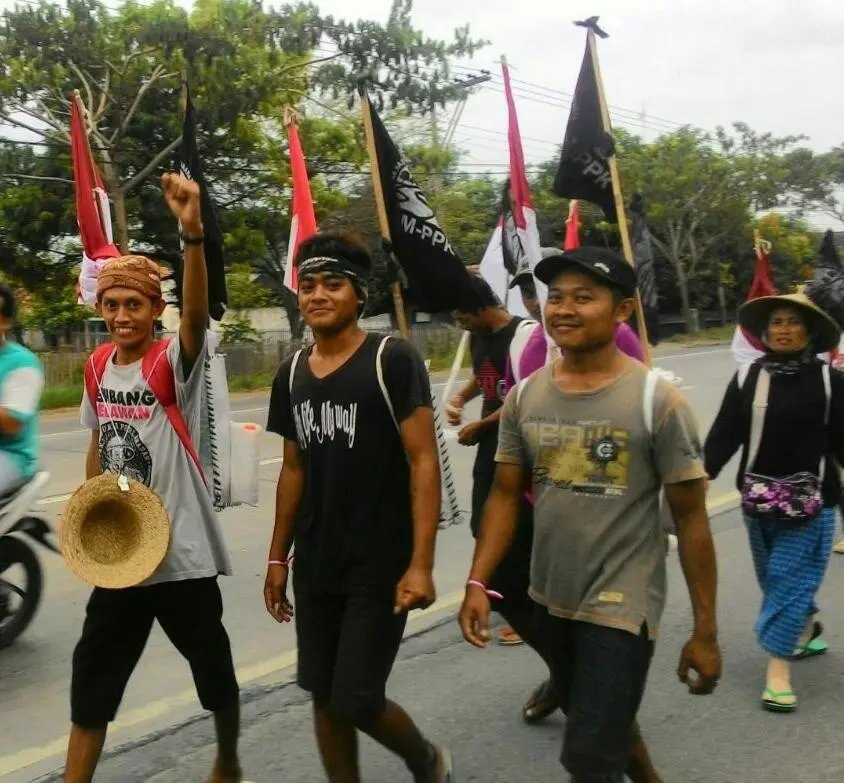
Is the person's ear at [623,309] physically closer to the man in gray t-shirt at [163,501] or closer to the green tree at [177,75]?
the man in gray t-shirt at [163,501]

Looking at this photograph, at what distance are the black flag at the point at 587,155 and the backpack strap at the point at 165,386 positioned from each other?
3.72 m

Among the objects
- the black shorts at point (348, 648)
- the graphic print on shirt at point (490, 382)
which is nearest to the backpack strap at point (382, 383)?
the black shorts at point (348, 648)

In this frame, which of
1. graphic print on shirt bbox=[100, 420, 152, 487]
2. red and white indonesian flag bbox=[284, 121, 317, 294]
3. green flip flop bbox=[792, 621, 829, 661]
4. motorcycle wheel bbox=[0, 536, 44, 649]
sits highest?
red and white indonesian flag bbox=[284, 121, 317, 294]

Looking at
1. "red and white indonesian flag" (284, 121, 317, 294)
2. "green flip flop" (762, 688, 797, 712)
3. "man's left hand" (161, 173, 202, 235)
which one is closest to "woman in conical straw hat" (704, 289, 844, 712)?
"green flip flop" (762, 688, 797, 712)

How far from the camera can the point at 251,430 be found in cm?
317

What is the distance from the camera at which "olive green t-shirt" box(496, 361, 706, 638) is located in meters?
2.46

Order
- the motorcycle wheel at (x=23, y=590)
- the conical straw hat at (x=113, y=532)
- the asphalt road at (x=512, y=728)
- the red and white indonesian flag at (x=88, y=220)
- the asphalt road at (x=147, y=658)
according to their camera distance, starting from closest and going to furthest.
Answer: the conical straw hat at (x=113, y=532)
the asphalt road at (x=512, y=728)
the asphalt road at (x=147, y=658)
the motorcycle wheel at (x=23, y=590)
the red and white indonesian flag at (x=88, y=220)

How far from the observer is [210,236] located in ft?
10.5

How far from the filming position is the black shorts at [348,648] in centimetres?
265

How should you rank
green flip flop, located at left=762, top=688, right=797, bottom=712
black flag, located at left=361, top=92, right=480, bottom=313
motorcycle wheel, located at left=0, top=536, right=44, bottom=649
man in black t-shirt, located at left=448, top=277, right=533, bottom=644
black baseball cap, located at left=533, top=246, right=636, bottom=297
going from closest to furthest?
black baseball cap, located at left=533, top=246, right=636, bottom=297 → green flip flop, located at left=762, top=688, right=797, bottom=712 → black flag, located at left=361, top=92, right=480, bottom=313 → man in black t-shirt, located at left=448, top=277, right=533, bottom=644 → motorcycle wheel, located at left=0, top=536, right=44, bottom=649

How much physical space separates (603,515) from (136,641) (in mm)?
1466

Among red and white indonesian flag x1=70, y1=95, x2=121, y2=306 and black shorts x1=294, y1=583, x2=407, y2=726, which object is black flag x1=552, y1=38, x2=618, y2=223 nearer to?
red and white indonesian flag x1=70, y1=95, x2=121, y2=306

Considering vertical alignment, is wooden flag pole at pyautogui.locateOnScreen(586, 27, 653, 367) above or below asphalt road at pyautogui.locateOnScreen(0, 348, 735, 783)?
above

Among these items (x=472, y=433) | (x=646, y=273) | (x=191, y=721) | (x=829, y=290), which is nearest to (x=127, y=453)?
(x=191, y=721)
